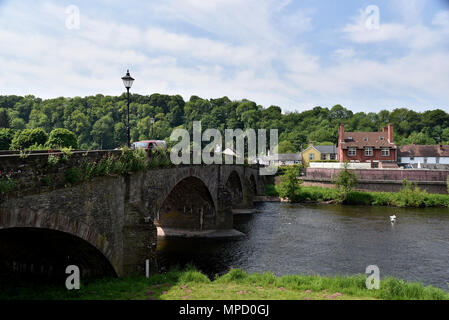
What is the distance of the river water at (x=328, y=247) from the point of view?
944 inches

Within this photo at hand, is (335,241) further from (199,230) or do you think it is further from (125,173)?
(125,173)

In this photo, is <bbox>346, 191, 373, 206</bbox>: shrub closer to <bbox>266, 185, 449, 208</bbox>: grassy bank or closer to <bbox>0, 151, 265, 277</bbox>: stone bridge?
<bbox>266, 185, 449, 208</bbox>: grassy bank

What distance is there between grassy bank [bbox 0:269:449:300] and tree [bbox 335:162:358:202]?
43.8 m

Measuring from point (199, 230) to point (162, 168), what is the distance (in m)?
14.5

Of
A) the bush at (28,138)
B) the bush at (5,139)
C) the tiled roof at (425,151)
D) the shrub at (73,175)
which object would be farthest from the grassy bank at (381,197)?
the shrub at (73,175)

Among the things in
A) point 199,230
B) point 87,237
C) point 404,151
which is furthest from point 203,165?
point 404,151

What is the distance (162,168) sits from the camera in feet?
76.1

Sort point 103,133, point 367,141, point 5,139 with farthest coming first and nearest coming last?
point 103,133
point 367,141
point 5,139

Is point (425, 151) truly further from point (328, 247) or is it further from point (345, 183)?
point (328, 247)

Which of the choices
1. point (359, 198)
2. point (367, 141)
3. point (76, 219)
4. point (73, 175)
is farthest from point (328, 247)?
point (367, 141)

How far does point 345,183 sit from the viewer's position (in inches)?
2334

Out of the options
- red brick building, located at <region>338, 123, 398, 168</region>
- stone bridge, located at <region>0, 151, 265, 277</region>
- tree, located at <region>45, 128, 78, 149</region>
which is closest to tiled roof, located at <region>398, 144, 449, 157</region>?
red brick building, located at <region>338, 123, 398, 168</region>

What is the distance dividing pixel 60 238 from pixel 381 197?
56122 millimetres

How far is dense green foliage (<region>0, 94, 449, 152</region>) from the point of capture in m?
85.4
